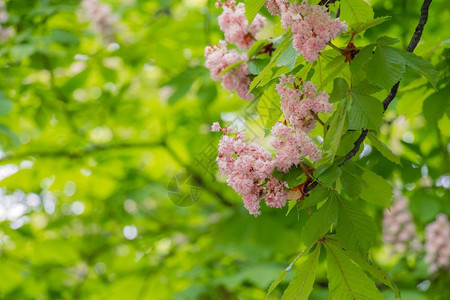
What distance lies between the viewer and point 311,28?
3.71 feet

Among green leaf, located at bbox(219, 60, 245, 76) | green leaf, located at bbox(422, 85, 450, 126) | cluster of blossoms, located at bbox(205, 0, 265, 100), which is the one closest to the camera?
green leaf, located at bbox(219, 60, 245, 76)

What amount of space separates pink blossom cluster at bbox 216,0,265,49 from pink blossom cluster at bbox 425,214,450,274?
8.14 ft

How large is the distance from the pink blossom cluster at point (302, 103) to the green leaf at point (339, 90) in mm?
46

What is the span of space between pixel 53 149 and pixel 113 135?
2.00 feet

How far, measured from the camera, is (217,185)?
4.35m

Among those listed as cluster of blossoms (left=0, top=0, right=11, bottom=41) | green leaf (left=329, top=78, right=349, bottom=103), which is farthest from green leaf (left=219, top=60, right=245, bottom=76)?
cluster of blossoms (left=0, top=0, right=11, bottom=41)

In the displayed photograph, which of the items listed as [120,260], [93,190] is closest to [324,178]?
[93,190]

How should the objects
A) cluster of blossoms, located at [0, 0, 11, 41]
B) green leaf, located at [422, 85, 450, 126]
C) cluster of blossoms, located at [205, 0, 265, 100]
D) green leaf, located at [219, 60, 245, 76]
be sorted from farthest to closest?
cluster of blossoms, located at [0, 0, 11, 41] → green leaf, located at [422, 85, 450, 126] → cluster of blossoms, located at [205, 0, 265, 100] → green leaf, located at [219, 60, 245, 76]

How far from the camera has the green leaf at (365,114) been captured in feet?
3.56

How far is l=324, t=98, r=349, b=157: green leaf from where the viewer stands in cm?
107

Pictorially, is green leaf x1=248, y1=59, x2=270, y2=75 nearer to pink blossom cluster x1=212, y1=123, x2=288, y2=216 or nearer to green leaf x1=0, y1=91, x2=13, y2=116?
pink blossom cluster x1=212, y1=123, x2=288, y2=216

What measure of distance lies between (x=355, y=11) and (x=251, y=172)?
A: 1.47 ft

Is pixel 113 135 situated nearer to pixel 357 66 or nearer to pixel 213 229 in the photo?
pixel 213 229

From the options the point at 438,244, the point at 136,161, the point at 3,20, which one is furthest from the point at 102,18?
the point at 438,244
